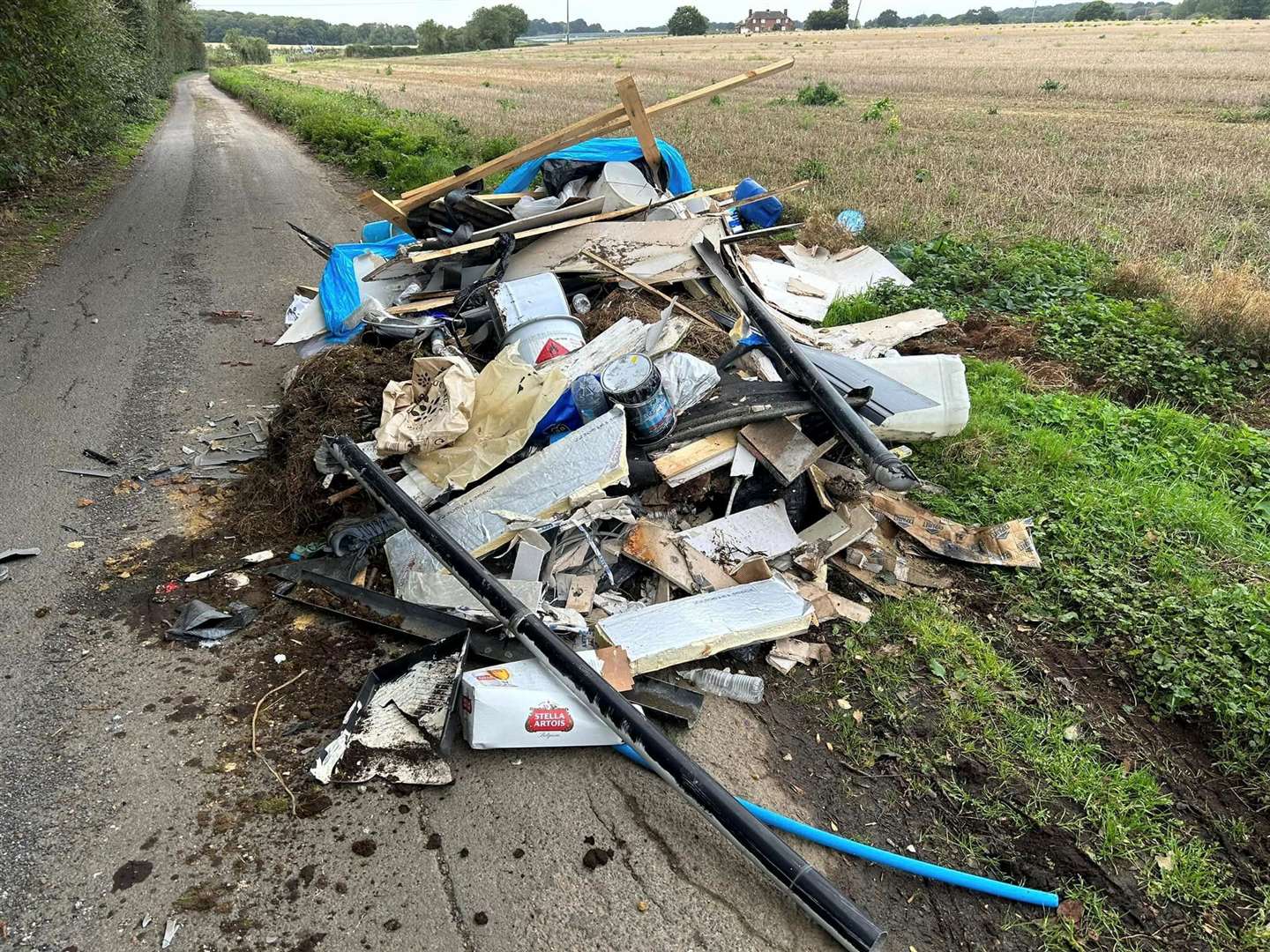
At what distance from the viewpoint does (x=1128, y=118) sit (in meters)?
16.9

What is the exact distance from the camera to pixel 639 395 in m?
3.81

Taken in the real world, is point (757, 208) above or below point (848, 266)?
above

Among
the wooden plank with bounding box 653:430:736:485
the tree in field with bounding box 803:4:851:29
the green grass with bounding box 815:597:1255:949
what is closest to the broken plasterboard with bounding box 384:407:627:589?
the wooden plank with bounding box 653:430:736:485

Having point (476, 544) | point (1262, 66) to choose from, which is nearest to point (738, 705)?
point (476, 544)

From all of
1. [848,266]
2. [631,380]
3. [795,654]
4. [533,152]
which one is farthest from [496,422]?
[848,266]

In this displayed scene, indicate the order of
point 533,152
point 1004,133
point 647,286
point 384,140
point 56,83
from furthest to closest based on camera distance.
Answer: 1. point 1004,133
2. point 384,140
3. point 56,83
4. point 533,152
5. point 647,286

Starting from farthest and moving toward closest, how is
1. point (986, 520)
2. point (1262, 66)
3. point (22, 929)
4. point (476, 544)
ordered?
point (1262, 66)
point (986, 520)
point (476, 544)
point (22, 929)

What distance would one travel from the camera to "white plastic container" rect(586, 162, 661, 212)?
22.2 feet

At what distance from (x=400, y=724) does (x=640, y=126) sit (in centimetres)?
624

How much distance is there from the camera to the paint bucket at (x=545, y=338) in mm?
4820

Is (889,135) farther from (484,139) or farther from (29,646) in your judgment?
(29,646)

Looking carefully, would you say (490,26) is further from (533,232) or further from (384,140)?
(533,232)

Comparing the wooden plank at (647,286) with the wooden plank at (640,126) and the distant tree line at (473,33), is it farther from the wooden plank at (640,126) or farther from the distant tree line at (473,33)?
the distant tree line at (473,33)

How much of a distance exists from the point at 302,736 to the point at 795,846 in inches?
76.4
